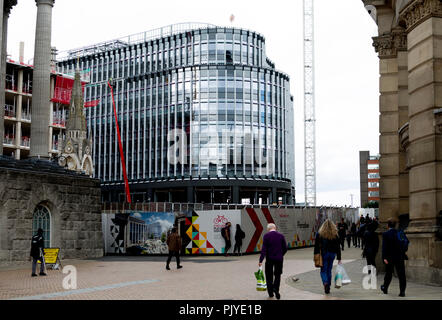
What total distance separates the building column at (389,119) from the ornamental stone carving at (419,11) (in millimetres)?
3769

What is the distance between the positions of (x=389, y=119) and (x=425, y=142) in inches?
208

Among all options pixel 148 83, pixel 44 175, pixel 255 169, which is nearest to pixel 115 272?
pixel 44 175

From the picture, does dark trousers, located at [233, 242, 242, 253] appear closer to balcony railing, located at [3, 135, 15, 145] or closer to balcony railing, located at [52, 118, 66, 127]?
balcony railing, located at [3, 135, 15, 145]

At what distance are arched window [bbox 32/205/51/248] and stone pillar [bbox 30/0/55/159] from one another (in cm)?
723

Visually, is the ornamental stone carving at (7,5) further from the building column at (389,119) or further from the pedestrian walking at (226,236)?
the building column at (389,119)

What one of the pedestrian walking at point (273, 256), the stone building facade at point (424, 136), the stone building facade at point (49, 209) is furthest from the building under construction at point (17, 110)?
the pedestrian walking at point (273, 256)

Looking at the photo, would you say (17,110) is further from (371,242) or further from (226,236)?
(371,242)

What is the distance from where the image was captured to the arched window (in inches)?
1077

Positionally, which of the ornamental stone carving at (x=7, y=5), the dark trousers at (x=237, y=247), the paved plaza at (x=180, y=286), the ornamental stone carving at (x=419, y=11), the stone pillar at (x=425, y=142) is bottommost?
the paved plaza at (x=180, y=286)

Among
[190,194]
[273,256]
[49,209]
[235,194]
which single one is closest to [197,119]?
[190,194]

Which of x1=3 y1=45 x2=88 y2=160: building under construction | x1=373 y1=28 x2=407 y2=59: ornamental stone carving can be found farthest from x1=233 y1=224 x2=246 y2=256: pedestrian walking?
x1=3 y1=45 x2=88 y2=160: building under construction

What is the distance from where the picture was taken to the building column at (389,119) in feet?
67.9

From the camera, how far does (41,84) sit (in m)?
35.2
